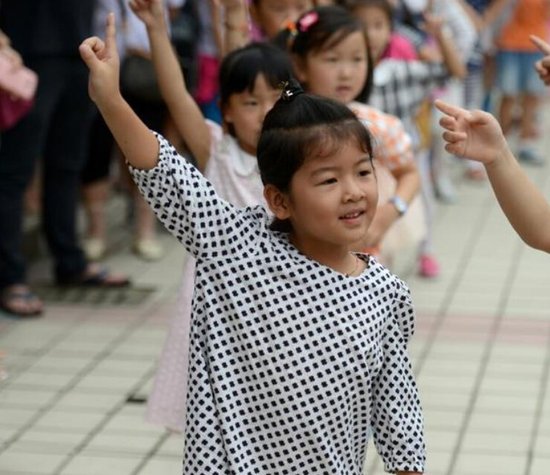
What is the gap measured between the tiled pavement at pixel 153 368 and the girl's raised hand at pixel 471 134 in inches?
79.2

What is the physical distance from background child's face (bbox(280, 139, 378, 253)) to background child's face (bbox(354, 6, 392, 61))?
10.4ft

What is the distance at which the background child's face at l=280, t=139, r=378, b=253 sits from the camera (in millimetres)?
3012

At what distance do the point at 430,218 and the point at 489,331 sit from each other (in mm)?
1050

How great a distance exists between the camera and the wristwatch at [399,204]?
4.64 m

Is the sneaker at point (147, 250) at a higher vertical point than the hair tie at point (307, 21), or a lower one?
lower

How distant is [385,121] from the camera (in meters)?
4.85

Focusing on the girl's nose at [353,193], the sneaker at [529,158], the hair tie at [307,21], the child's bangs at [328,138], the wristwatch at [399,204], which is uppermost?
the child's bangs at [328,138]

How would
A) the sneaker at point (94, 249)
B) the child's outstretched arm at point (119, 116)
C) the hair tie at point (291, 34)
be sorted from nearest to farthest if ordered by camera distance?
1. the child's outstretched arm at point (119, 116)
2. the hair tie at point (291, 34)
3. the sneaker at point (94, 249)

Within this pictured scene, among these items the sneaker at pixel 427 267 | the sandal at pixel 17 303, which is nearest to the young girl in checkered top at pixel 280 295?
the sandal at pixel 17 303

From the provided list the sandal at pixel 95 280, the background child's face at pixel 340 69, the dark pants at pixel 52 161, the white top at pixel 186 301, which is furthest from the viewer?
the sandal at pixel 95 280

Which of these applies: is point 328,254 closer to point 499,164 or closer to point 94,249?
point 499,164

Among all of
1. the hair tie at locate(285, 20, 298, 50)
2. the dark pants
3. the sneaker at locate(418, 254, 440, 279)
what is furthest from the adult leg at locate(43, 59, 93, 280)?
the hair tie at locate(285, 20, 298, 50)

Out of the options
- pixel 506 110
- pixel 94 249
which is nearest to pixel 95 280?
pixel 94 249

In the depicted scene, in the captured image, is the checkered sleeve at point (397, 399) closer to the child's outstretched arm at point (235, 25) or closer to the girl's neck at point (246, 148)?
the girl's neck at point (246, 148)
